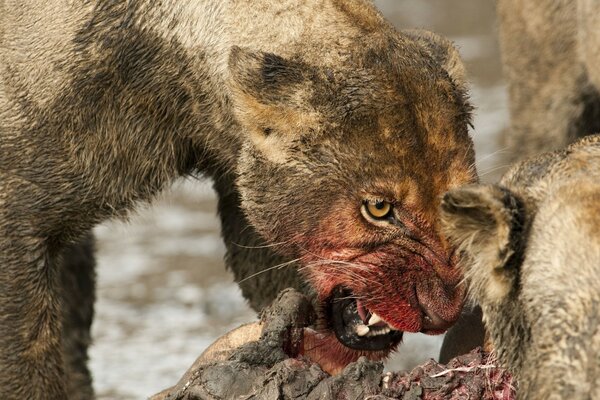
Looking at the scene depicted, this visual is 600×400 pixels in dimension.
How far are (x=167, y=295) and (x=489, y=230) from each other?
20.3ft

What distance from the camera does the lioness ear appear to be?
5.56 metres

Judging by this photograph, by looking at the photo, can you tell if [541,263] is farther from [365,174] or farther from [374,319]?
[374,319]

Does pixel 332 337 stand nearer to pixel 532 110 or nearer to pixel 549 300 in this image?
pixel 549 300

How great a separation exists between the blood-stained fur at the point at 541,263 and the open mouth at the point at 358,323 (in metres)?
1.30

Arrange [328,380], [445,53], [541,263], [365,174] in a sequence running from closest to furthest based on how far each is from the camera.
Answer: [541,263], [328,380], [365,174], [445,53]

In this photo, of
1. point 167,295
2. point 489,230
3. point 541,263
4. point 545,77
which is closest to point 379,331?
point 489,230

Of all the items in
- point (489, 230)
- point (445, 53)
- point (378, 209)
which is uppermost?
point (445, 53)

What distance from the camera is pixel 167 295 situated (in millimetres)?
10055

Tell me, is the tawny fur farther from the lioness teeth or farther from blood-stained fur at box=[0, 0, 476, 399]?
the lioness teeth

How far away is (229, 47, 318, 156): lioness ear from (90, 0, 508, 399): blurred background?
1217 mm

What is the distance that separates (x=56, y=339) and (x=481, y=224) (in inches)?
112

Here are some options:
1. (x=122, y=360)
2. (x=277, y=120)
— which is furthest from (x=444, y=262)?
(x=122, y=360)

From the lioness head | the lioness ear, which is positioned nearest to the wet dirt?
the lioness head

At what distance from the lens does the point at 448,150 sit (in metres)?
5.43
